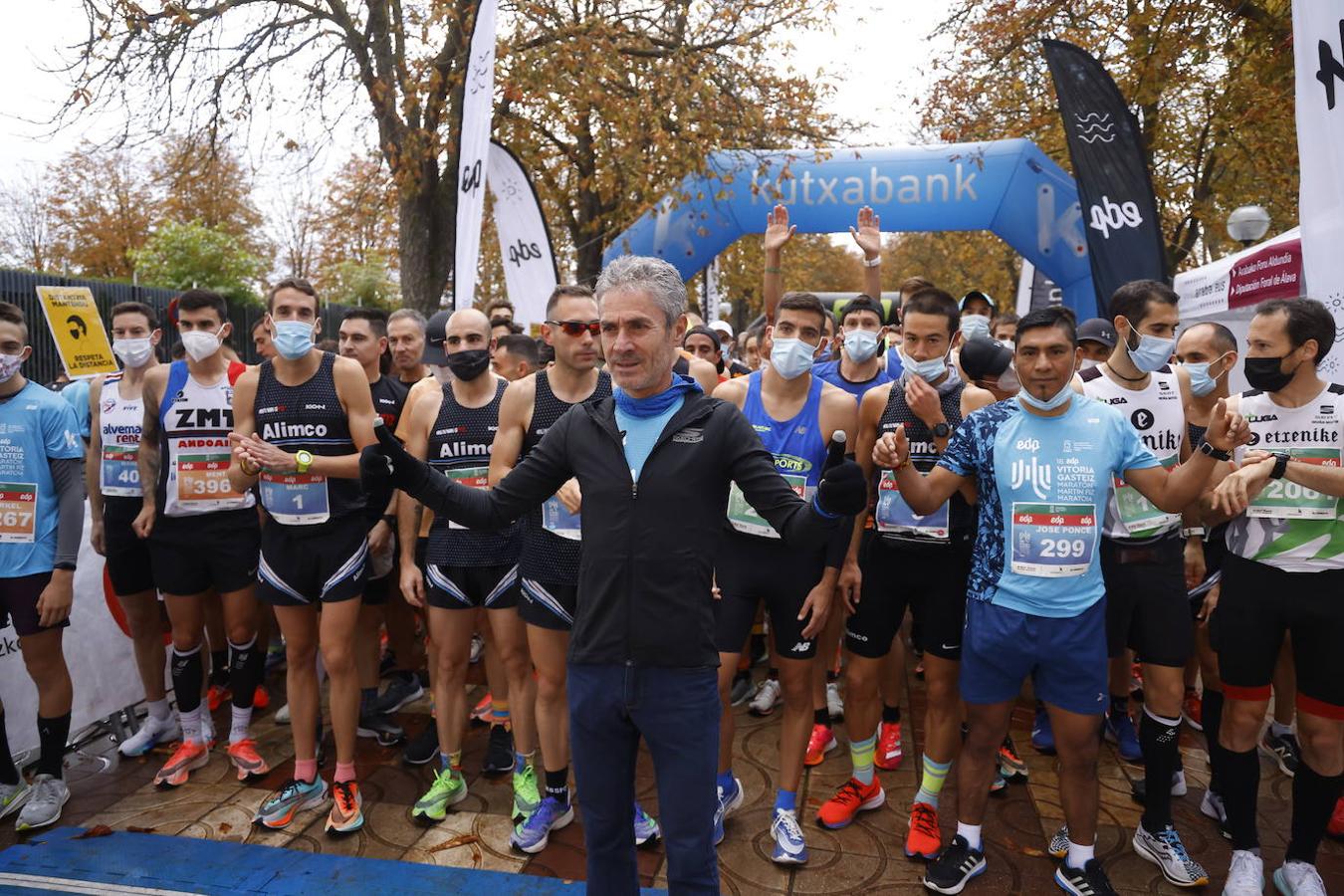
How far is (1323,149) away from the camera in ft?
12.0

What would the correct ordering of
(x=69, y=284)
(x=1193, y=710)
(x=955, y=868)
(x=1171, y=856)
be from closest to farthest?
(x=955, y=868)
(x=1171, y=856)
(x=1193, y=710)
(x=69, y=284)

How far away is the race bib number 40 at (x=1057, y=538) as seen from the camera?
9.66 ft

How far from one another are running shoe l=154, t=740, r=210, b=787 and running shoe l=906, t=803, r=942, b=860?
11.2ft

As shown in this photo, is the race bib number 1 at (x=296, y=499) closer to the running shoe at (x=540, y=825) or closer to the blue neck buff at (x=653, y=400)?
the running shoe at (x=540, y=825)

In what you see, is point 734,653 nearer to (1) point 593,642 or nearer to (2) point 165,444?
(1) point 593,642

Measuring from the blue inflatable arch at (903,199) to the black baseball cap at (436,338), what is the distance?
5.87 meters

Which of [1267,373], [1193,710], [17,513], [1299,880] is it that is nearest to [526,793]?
[17,513]

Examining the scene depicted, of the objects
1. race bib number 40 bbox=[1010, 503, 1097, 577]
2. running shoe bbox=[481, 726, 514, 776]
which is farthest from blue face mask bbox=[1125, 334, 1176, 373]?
running shoe bbox=[481, 726, 514, 776]

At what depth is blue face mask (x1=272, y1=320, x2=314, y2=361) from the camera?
370 cm

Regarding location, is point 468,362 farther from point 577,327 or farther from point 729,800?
point 729,800

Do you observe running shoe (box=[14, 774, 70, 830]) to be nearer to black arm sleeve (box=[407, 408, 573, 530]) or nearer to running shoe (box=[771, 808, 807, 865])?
black arm sleeve (box=[407, 408, 573, 530])

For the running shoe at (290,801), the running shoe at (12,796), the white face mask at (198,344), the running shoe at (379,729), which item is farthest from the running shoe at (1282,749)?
the running shoe at (12,796)

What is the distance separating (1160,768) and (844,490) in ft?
8.16

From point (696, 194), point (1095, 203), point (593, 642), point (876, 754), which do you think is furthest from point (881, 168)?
point (593, 642)
